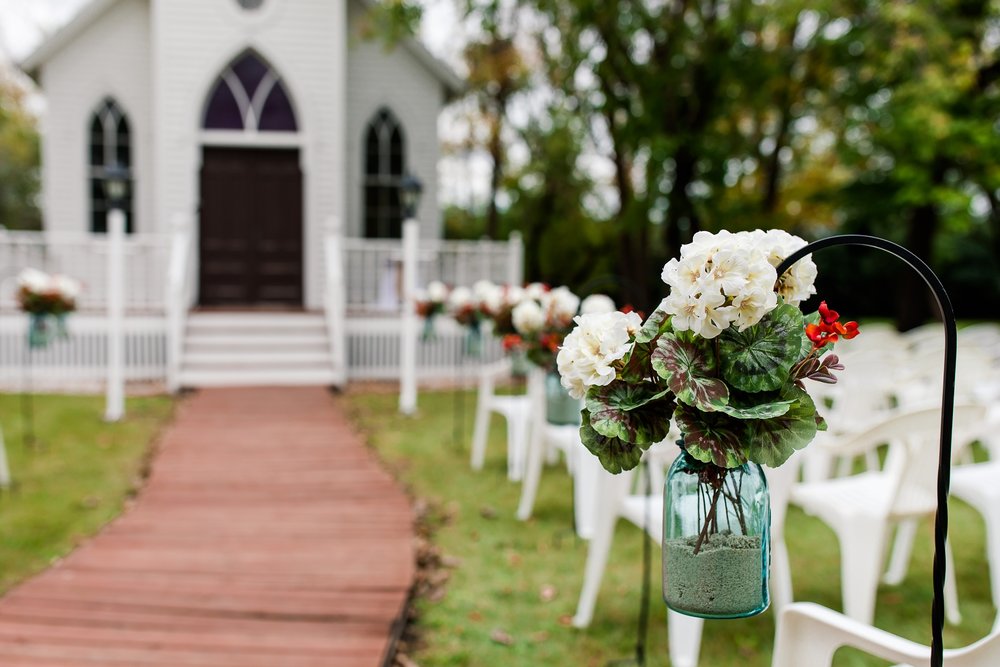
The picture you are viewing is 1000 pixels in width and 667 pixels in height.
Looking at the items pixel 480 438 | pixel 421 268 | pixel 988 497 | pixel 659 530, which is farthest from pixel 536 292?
pixel 421 268

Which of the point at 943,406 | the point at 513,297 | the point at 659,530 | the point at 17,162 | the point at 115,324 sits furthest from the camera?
the point at 17,162

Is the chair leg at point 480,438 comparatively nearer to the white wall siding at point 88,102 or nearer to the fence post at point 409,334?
the fence post at point 409,334

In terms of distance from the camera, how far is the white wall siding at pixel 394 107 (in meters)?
14.1

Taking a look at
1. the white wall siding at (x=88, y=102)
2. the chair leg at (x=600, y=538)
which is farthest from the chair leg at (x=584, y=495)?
the white wall siding at (x=88, y=102)

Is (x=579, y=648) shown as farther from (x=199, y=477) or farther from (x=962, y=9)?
(x=962, y=9)

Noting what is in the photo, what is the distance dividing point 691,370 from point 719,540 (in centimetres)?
44

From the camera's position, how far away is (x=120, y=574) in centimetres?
463

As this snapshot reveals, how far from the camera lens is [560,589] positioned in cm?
470

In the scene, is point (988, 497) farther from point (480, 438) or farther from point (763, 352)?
point (480, 438)

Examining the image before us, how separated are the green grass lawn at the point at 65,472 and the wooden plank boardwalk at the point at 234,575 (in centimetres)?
26

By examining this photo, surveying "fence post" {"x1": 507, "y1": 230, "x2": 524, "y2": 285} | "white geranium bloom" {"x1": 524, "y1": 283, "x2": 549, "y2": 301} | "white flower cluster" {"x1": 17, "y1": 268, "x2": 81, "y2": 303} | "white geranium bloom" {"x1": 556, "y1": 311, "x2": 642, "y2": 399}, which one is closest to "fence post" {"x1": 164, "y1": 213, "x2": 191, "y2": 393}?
"white flower cluster" {"x1": 17, "y1": 268, "x2": 81, "y2": 303}

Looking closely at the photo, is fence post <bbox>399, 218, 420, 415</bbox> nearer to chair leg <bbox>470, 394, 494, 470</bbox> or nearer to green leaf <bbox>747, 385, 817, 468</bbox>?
chair leg <bbox>470, 394, 494, 470</bbox>

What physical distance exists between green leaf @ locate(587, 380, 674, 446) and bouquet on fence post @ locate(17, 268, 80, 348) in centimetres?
792

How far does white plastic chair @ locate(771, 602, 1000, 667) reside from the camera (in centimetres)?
200
